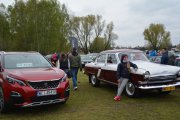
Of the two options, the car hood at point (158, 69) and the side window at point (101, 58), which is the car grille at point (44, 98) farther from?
the side window at point (101, 58)

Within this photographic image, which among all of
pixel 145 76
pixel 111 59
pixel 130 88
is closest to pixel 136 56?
pixel 111 59

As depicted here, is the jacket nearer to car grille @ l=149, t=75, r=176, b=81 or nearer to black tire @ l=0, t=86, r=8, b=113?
car grille @ l=149, t=75, r=176, b=81

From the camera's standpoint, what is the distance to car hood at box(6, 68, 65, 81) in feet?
25.4

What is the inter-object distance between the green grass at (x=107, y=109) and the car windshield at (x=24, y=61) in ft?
4.23

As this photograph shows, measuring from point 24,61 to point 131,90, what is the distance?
3.81 m

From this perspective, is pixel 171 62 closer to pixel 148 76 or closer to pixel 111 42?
pixel 148 76

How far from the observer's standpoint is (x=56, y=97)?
798 cm

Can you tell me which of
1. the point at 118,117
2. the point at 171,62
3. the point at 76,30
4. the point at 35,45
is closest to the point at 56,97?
the point at 118,117

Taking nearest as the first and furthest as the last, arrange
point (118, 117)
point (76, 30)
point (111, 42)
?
point (118, 117)
point (76, 30)
point (111, 42)

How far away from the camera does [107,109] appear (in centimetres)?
845

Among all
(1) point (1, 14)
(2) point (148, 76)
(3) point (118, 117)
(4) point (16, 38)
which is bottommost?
(3) point (118, 117)

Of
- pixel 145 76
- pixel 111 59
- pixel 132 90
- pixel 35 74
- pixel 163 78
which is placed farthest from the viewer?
pixel 111 59

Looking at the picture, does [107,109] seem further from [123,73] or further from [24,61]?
[24,61]

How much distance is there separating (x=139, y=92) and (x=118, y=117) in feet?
8.55
